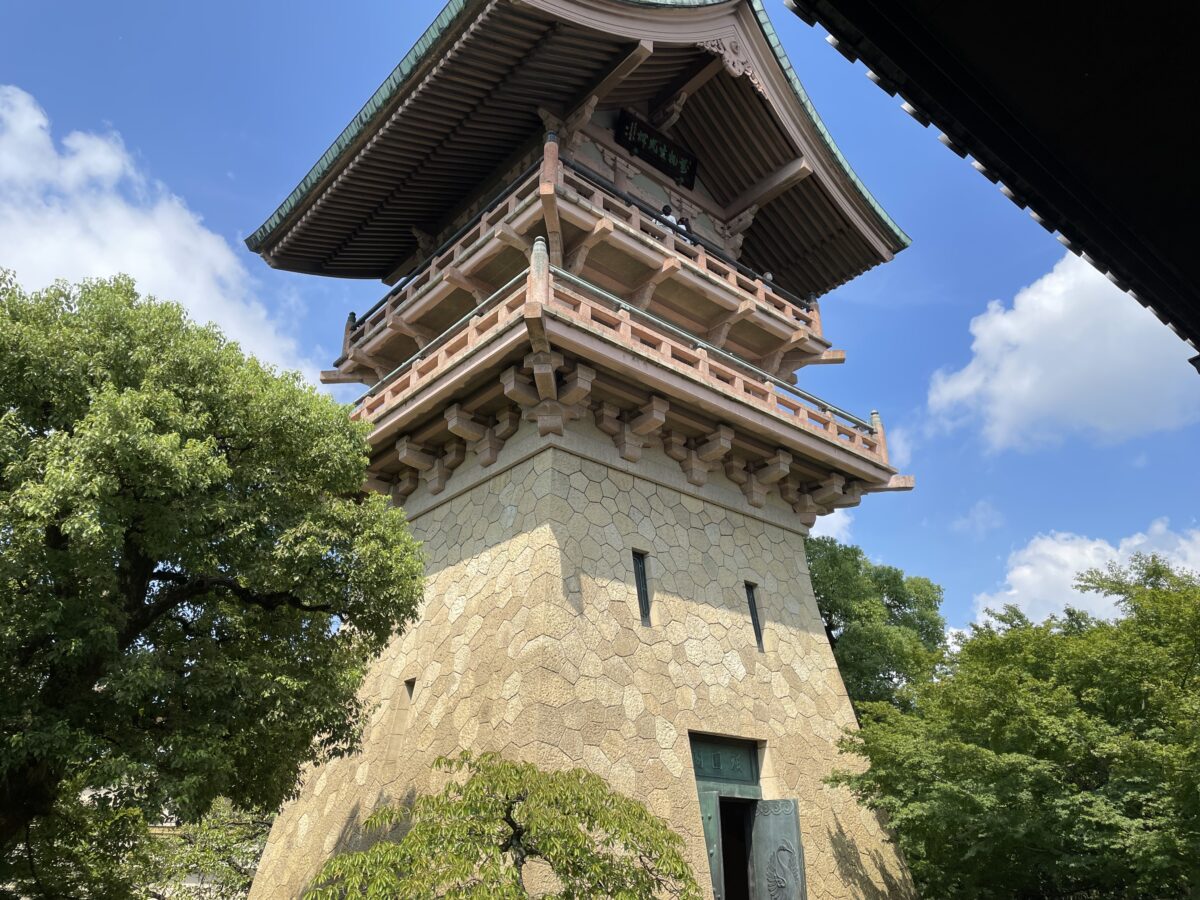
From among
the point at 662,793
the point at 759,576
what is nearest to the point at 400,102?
the point at 759,576

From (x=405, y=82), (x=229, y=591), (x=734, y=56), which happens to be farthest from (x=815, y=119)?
(x=229, y=591)

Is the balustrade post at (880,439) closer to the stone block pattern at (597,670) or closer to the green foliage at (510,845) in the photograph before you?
the stone block pattern at (597,670)

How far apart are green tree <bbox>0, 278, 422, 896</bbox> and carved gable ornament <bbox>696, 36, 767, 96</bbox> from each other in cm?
889

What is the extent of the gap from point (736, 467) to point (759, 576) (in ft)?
5.73

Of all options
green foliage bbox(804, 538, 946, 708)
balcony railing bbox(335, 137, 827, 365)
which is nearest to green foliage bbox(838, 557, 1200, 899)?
balcony railing bbox(335, 137, 827, 365)

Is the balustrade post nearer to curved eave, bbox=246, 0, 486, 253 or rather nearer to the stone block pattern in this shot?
the stone block pattern

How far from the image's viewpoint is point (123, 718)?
6.22 m

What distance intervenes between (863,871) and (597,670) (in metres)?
4.98

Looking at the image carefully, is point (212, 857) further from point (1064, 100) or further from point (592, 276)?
point (1064, 100)

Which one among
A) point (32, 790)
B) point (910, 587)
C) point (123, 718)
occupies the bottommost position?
point (32, 790)

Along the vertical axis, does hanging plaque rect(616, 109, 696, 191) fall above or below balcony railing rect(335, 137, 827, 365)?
above

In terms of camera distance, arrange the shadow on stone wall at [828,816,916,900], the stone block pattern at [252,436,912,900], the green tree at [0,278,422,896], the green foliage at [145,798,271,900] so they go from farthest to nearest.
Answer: the green foliage at [145,798,271,900], the shadow on stone wall at [828,816,916,900], the stone block pattern at [252,436,912,900], the green tree at [0,278,422,896]

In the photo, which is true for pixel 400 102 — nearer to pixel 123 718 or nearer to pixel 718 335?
pixel 718 335

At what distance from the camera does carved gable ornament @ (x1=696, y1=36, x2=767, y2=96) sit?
490 inches
